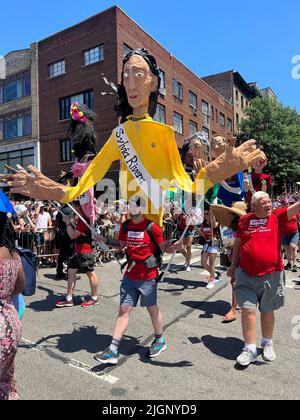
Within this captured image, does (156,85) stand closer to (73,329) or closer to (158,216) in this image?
(158,216)

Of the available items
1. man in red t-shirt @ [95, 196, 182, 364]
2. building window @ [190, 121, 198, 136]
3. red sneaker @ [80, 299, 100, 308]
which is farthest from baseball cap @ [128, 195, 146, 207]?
building window @ [190, 121, 198, 136]

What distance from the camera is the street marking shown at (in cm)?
303

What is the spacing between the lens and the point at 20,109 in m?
23.9

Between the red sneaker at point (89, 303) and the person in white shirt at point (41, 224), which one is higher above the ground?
the person in white shirt at point (41, 224)

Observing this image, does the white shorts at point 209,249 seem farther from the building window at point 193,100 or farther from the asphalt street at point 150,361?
the building window at point 193,100

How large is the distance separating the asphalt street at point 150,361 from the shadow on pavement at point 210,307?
0.5 inches

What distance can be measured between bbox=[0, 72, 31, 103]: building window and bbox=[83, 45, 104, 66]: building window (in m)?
4.98

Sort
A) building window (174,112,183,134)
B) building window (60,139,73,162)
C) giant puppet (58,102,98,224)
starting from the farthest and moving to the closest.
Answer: building window (174,112,183,134)
building window (60,139,73,162)
giant puppet (58,102,98,224)

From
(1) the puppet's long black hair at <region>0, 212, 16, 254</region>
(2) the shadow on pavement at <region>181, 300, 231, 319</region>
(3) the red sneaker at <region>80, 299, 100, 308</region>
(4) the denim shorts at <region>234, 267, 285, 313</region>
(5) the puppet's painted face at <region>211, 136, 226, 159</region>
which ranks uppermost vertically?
(5) the puppet's painted face at <region>211, 136, 226, 159</region>

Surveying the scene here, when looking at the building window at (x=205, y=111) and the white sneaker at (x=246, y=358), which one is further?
the building window at (x=205, y=111)

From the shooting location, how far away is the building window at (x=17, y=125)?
23.8m

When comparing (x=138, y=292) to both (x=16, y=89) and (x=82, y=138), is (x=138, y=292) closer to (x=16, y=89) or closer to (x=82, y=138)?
(x=82, y=138)

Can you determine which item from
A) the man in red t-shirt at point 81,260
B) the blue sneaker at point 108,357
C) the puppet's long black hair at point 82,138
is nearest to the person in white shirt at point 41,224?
the man in red t-shirt at point 81,260

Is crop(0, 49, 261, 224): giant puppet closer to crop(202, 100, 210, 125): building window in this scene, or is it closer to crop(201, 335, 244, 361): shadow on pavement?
crop(201, 335, 244, 361): shadow on pavement
